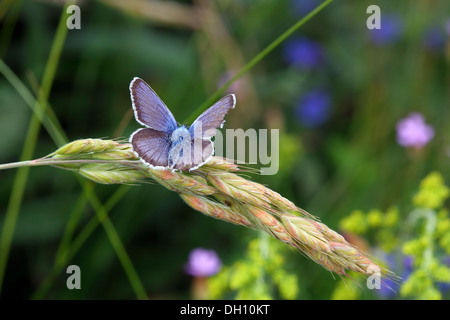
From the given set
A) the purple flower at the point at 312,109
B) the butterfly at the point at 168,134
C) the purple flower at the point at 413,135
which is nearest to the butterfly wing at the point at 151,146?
the butterfly at the point at 168,134

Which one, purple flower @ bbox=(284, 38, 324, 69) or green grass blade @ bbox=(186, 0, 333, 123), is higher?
purple flower @ bbox=(284, 38, 324, 69)

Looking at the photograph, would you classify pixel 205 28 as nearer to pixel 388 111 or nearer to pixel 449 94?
pixel 388 111

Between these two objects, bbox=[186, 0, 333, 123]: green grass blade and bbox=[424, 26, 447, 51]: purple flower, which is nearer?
bbox=[186, 0, 333, 123]: green grass blade

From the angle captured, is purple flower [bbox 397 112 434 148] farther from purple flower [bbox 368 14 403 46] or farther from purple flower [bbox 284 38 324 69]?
purple flower [bbox 368 14 403 46]

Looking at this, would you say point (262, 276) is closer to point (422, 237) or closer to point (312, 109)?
point (422, 237)

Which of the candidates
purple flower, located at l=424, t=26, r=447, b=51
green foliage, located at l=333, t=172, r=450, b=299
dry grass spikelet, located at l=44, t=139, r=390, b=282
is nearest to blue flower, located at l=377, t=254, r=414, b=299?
green foliage, located at l=333, t=172, r=450, b=299

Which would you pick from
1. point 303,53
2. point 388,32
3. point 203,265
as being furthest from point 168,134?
point 388,32
